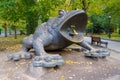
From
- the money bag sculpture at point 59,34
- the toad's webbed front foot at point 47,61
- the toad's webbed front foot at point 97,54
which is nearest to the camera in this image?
the toad's webbed front foot at point 47,61

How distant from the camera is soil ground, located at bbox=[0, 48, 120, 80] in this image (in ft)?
27.5

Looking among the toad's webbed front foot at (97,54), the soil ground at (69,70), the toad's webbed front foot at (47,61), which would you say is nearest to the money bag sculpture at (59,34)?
the toad's webbed front foot at (97,54)

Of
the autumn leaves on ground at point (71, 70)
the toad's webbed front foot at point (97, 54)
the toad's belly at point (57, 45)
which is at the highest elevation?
the toad's belly at point (57, 45)

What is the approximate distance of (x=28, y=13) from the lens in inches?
738

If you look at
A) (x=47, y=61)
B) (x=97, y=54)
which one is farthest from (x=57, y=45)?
(x=47, y=61)

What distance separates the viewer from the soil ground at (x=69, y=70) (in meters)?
8.37

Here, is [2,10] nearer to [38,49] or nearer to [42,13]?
[42,13]

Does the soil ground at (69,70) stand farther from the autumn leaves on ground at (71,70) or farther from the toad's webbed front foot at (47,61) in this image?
the toad's webbed front foot at (47,61)

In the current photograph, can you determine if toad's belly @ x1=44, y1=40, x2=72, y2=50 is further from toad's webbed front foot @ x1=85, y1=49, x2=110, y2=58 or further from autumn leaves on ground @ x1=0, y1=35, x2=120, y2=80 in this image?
toad's webbed front foot @ x1=85, y1=49, x2=110, y2=58

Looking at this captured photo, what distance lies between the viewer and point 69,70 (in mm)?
9031

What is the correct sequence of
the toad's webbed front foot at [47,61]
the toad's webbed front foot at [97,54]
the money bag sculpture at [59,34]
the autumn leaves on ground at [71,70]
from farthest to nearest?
the toad's webbed front foot at [97,54]
the money bag sculpture at [59,34]
the toad's webbed front foot at [47,61]
the autumn leaves on ground at [71,70]

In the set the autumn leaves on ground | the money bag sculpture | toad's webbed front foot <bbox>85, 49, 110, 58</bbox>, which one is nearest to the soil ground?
the autumn leaves on ground

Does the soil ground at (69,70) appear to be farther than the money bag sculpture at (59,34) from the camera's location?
No

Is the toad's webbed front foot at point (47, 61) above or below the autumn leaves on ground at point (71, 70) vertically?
above
